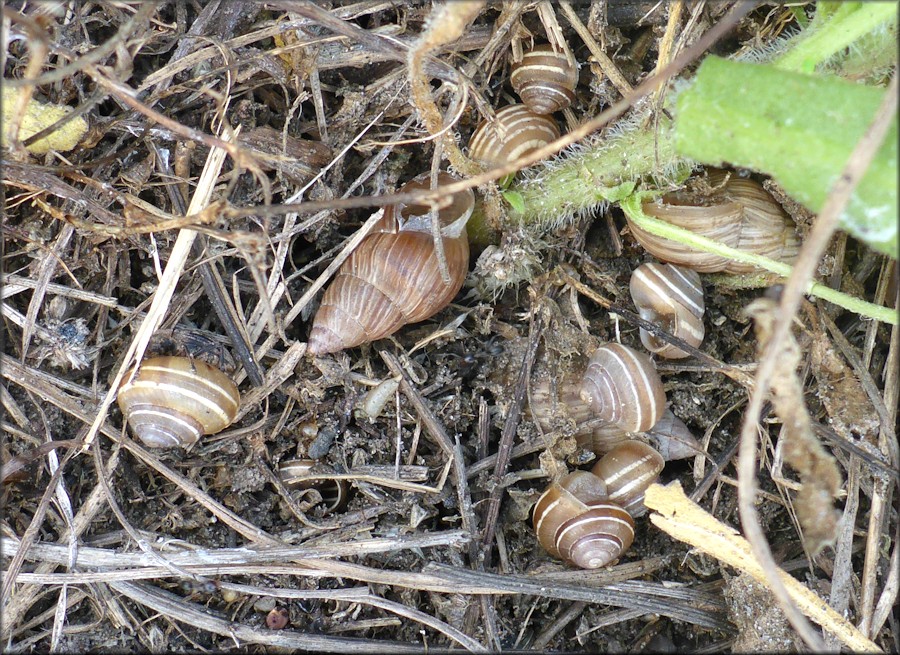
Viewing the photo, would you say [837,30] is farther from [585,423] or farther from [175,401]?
[175,401]

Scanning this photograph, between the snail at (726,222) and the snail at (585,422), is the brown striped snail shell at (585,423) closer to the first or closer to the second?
the snail at (585,422)

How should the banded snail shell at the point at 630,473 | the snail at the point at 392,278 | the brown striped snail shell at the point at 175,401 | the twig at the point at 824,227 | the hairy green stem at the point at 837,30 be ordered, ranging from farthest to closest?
the banded snail shell at the point at 630,473
the snail at the point at 392,278
the brown striped snail shell at the point at 175,401
the hairy green stem at the point at 837,30
the twig at the point at 824,227

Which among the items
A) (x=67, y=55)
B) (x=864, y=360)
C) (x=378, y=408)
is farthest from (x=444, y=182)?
(x=864, y=360)

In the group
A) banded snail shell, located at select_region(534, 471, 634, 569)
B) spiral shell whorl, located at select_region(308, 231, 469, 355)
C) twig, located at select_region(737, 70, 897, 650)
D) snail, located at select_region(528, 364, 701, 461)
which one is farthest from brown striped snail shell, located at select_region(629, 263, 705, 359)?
twig, located at select_region(737, 70, 897, 650)

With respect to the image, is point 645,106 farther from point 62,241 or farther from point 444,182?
point 62,241

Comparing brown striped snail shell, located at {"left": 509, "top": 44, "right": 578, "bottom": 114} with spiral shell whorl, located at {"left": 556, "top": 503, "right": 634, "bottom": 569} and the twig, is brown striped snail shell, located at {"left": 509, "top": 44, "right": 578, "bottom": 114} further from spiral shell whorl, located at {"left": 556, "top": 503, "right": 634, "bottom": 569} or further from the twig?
spiral shell whorl, located at {"left": 556, "top": 503, "right": 634, "bottom": 569}

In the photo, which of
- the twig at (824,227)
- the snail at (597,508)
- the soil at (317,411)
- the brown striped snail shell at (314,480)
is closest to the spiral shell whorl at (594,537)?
the snail at (597,508)
